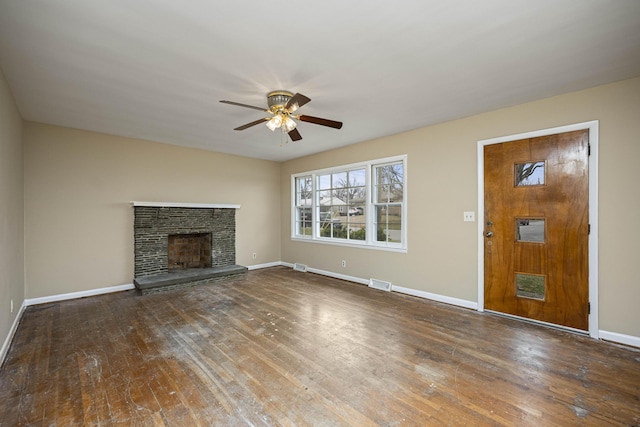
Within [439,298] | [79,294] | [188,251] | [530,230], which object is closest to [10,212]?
[79,294]

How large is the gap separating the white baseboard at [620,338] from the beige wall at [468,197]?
0.04 m

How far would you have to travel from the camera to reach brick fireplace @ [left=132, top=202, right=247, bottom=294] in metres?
4.87

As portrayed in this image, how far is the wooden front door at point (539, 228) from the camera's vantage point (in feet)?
9.94

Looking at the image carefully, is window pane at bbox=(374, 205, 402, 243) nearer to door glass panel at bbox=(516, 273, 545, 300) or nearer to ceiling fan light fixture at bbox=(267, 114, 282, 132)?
door glass panel at bbox=(516, 273, 545, 300)

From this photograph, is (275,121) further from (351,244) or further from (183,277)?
(183,277)

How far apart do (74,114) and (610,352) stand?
6.56m

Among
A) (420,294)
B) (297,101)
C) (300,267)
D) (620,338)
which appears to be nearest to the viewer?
(297,101)

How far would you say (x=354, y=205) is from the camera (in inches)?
212

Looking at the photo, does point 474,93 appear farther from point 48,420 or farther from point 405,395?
point 48,420

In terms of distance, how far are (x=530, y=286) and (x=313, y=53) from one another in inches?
138

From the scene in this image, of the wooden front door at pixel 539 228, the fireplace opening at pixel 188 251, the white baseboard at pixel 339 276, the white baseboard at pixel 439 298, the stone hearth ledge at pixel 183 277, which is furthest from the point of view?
the fireplace opening at pixel 188 251

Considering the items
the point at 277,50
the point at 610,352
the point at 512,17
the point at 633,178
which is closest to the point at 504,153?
the point at 633,178

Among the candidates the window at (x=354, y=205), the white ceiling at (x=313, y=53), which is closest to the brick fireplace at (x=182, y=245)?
the window at (x=354, y=205)

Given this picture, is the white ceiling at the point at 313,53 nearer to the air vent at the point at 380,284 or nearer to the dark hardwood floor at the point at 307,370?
the dark hardwood floor at the point at 307,370
